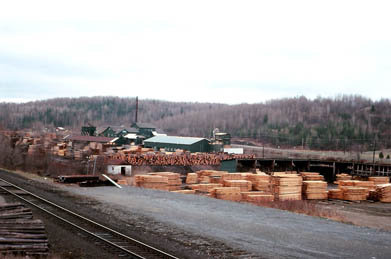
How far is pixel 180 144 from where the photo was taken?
79.8 meters

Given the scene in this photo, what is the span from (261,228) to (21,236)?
29.7ft

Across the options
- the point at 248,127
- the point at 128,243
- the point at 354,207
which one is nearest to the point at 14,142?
the point at 354,207

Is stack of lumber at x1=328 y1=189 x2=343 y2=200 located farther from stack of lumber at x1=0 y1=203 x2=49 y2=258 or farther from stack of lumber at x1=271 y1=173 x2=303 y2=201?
stack of lumber at x1=0 y1=203 x2=49 y2=258

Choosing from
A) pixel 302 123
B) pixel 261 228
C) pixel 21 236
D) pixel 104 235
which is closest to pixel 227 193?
pixel 261 228

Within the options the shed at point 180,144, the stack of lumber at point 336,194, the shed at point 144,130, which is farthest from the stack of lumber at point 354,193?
the shed at point 144,130

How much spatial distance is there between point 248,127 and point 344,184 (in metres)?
122

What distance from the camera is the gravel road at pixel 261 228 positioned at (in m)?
13.4

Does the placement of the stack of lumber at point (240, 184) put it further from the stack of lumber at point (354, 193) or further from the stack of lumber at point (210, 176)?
the stack of lumber at point (354, 193)

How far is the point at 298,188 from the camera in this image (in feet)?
113

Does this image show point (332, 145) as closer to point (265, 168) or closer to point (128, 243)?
point (265, 168)

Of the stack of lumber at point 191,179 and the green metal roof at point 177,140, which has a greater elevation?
the green metal roof at point 177,140

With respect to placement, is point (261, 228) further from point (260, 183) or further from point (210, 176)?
point (210, 176)

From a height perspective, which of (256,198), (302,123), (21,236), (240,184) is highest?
(302,123)

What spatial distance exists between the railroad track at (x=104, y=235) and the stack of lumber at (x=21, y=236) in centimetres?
188
